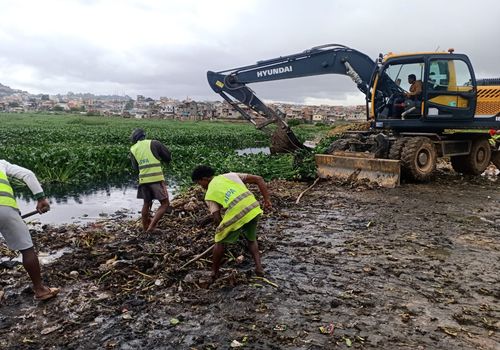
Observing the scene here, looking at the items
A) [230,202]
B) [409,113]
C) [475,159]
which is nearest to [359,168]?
[409,113]

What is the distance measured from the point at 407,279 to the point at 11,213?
4219 mm

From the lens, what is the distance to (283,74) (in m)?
13.1

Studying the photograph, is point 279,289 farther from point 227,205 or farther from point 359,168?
point 359,168

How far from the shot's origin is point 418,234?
6.60 m

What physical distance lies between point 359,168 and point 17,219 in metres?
8.03

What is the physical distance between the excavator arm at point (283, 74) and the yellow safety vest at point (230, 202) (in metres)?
7.99

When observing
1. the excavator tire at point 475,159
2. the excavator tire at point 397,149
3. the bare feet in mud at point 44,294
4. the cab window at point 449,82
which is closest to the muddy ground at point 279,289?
the bare feet in mud at point 44,294

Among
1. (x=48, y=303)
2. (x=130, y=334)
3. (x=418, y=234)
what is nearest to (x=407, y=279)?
(x=418, y=234)

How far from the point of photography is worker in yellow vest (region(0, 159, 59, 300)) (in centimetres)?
421

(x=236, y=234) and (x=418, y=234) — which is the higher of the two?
(x=236, y=234)

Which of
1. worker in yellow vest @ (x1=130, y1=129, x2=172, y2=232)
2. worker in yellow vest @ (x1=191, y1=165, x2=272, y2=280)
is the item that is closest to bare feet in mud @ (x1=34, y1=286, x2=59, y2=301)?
worker in yellow vest @ (x1=191, y1=165, x2=272, y2=280)

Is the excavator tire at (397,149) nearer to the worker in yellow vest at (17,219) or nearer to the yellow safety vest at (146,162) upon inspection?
the yellow safety vest at (146,162)

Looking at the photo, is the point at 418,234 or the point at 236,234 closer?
the point at 236,234

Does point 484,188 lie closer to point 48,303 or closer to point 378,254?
point 378,254
